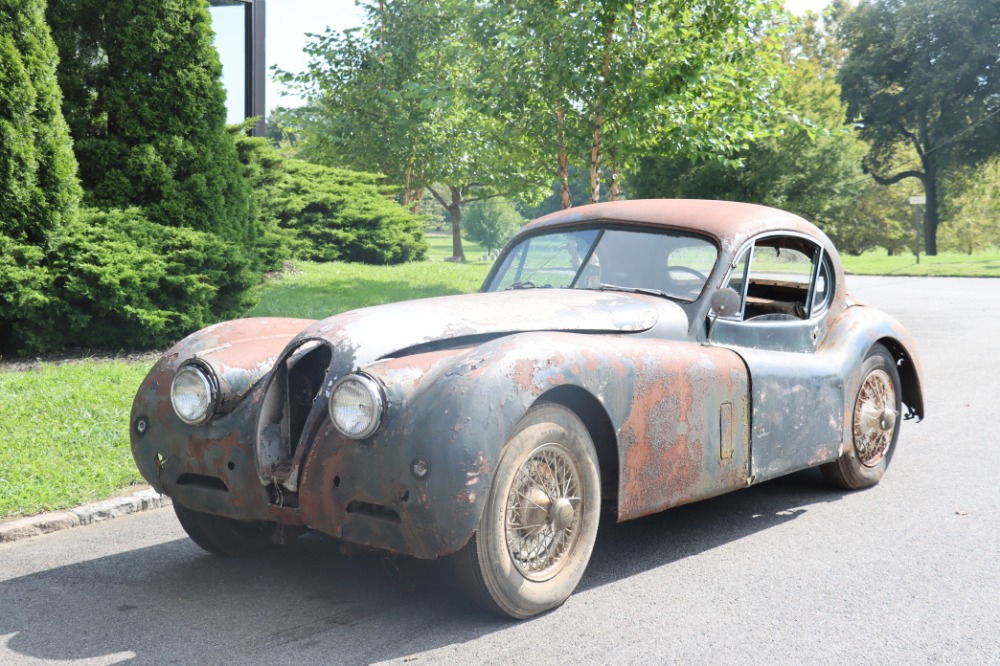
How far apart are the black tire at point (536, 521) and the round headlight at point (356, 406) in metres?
0.51

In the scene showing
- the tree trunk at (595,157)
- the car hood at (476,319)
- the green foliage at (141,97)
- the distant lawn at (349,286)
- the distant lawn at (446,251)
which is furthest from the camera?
the distant lawn at (446,251)

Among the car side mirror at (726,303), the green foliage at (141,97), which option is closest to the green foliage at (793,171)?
the green foliage at (141,97)

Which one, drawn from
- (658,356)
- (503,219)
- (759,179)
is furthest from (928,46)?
(658,356)

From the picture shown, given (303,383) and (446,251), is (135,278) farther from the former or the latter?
(446,251)

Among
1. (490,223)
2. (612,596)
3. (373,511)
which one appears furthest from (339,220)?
(490,223)

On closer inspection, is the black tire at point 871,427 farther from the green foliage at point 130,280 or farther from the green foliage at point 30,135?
the green foliage at point 30,135

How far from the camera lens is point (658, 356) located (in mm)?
4570

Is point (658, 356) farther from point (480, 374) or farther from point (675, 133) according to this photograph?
point (675, 133)

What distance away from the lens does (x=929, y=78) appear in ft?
170

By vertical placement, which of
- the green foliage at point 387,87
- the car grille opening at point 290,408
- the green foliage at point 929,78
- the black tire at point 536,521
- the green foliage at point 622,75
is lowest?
the black tire at point 536,521

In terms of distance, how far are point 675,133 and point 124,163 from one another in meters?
7.15

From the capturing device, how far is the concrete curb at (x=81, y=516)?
5.28 meters

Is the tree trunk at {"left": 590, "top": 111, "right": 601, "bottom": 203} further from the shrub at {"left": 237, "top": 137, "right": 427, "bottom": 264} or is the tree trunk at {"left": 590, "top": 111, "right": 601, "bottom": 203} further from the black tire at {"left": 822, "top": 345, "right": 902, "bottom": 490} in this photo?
the black tire at {"left": 822, "top": 345, "right": 902, "bottom": 490}

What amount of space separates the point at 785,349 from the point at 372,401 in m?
2.77
